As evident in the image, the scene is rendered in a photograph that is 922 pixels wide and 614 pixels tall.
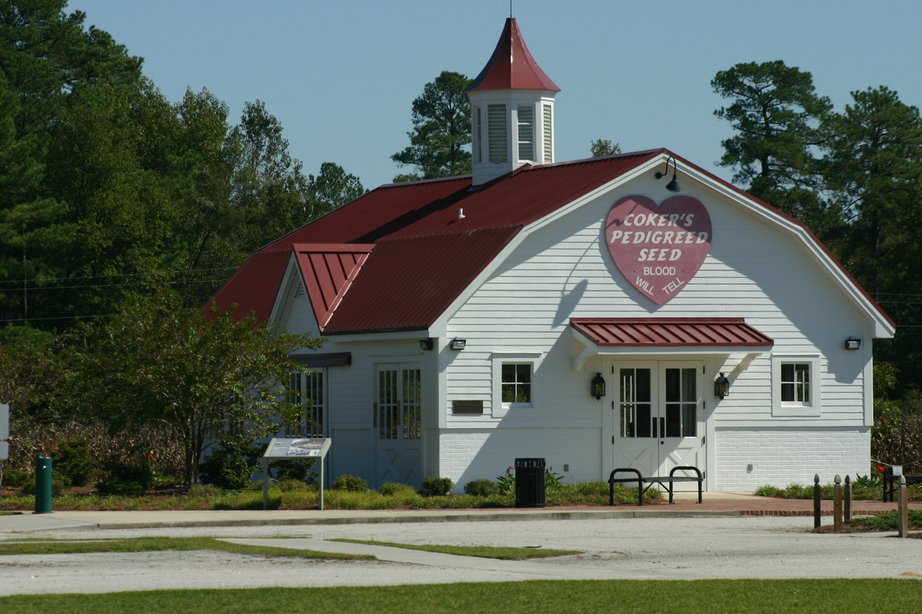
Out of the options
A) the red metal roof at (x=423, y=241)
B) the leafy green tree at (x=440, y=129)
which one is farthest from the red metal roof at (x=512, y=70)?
the leafy green tree at (x=440, y=129)

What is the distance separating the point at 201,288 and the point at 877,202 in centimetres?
2872

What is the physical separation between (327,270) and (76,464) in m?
6.29

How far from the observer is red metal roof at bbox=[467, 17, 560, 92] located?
37938mm

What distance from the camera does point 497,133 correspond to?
1484 inches

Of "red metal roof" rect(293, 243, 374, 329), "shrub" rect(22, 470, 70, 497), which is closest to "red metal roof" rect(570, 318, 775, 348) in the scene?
"red metal roof" rect(293, 243, 374, 329)

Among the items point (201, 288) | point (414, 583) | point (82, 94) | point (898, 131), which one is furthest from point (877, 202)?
point (414, 583)

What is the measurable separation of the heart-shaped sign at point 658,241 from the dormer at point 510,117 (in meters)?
6.01

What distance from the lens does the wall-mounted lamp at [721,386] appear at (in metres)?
32.0

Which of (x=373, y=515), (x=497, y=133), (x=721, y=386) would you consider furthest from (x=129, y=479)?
(x=497, y=133)

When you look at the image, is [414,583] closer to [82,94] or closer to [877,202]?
[82,94]

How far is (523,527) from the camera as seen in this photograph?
2423 cm

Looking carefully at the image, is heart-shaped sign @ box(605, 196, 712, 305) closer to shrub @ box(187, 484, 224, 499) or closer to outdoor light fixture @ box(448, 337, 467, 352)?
outdoor light fixture @ box(448, 337, 467, 352)

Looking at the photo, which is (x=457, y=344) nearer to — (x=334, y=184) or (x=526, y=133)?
(x=526, y=133)

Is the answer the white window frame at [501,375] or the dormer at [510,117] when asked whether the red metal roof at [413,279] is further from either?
the dormer at [510,117]
